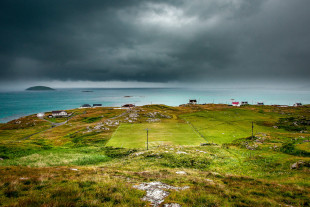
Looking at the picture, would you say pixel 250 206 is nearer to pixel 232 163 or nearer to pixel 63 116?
pixel 232 163

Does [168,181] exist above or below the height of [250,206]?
below

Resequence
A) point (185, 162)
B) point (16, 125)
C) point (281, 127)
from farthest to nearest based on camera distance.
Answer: point (16, 125), point (281, 127), point (185, 162)

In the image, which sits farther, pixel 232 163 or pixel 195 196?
pixel 232 163

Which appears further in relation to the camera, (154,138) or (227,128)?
(227,128)

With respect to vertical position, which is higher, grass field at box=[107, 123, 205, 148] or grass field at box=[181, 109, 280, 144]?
grass field at box=[181, 109, 280, 144]

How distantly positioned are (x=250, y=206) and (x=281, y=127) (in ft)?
336

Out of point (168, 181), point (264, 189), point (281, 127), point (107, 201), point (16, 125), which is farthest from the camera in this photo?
point (16, 125)

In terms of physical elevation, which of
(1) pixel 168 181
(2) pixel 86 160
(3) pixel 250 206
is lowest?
(2) pixel 86 160

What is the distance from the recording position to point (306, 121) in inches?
3413

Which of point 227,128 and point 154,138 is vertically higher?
point 227,128

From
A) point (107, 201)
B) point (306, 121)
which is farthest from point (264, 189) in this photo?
point (306, 121)

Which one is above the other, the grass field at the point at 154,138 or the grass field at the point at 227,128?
the grass field at the point at 227,128

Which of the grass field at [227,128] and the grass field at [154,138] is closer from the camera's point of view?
the grass field at [154,138]

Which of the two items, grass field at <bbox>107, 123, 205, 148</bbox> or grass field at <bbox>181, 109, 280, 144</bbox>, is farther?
grass field at <bbox>181, 109, 280, 144</bbox>
